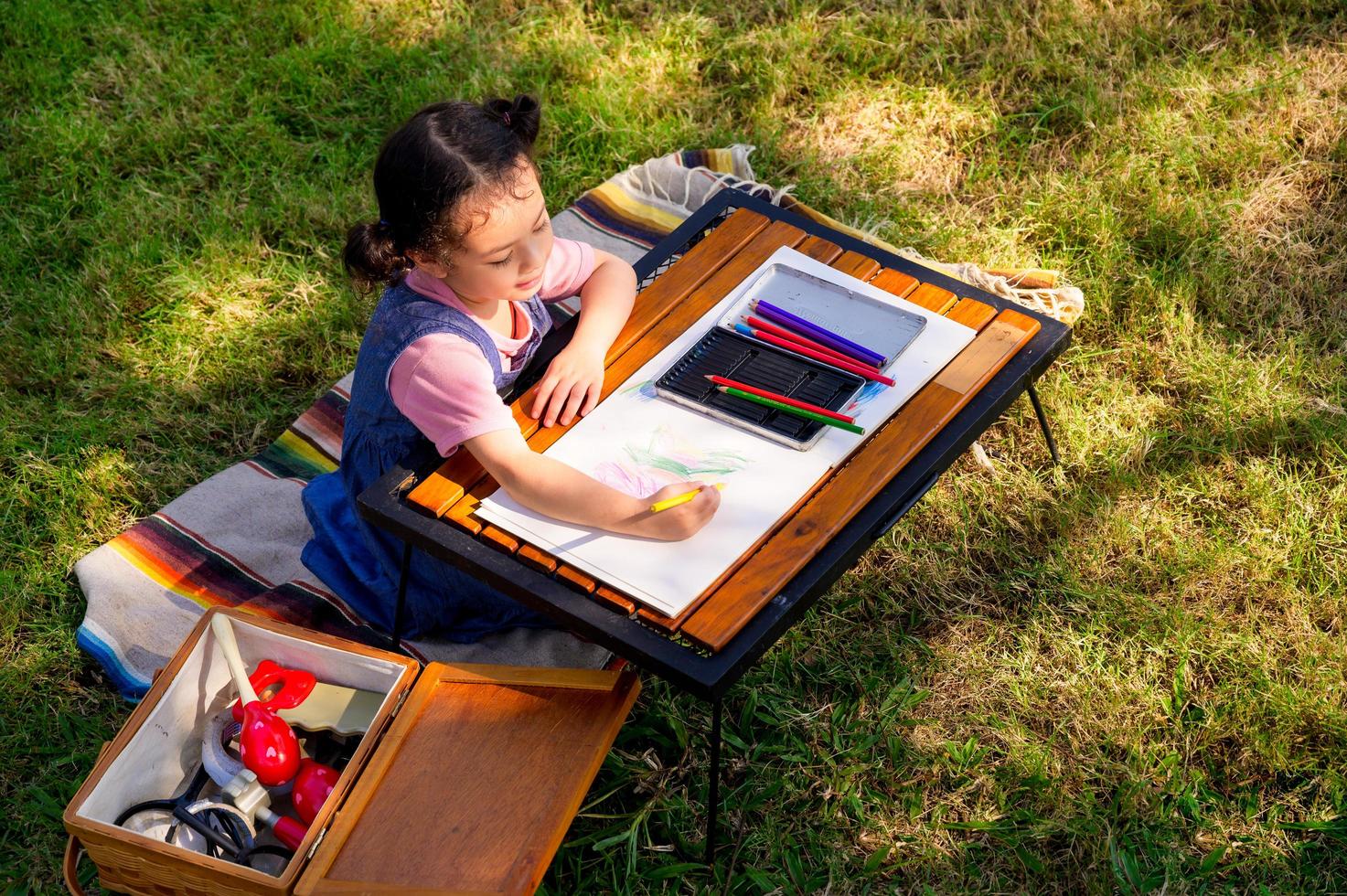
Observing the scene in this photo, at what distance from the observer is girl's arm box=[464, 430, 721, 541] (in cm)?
204

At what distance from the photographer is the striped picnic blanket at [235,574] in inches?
102

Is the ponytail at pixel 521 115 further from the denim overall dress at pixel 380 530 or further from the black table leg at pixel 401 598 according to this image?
the black table leg at pixel 401 598

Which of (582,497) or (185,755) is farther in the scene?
(185,755)

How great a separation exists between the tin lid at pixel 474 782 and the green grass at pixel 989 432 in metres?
0.34

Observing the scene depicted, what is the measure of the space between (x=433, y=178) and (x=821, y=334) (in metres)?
0.76

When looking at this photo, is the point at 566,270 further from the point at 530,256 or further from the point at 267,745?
the point at 267,745

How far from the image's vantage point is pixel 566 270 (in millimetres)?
2508

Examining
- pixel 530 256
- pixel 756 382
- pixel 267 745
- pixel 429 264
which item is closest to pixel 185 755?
pixel 267 745

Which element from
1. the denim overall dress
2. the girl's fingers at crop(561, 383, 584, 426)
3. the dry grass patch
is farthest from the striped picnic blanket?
the dry grass patch

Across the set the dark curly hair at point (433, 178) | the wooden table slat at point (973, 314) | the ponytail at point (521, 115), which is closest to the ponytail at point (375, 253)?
the dark curly hair at point (433, 178)

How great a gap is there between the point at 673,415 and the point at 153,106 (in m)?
2.43

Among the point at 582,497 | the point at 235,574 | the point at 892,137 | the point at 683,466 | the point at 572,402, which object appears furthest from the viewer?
the point at 892,137

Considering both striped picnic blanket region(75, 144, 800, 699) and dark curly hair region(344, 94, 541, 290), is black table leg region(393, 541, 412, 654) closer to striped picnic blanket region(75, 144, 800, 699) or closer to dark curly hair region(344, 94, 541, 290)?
striped picnic blanket region(75, 144, 800, 699)

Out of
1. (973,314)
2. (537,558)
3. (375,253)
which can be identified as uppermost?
(375,253)
